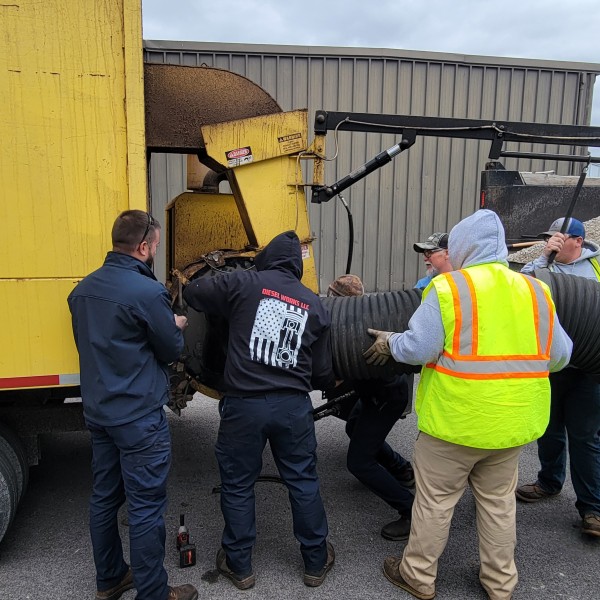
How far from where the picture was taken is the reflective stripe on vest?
227 cm

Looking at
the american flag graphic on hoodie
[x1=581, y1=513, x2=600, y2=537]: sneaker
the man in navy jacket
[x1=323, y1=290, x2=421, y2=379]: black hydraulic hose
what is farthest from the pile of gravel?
the man in navy jacket

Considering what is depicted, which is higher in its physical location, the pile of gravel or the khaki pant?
the pile of gravel

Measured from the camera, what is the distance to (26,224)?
2.41 meters

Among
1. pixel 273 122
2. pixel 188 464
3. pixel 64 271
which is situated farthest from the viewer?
pixel 188 464

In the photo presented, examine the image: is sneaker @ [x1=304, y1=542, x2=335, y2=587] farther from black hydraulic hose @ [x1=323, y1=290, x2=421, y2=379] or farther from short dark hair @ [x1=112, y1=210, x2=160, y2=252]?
short dark hair @ [x1=112, y1=210, x2=160, y2=252]

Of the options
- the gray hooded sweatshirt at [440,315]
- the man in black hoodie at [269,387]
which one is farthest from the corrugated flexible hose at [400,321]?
the gray hooded sweatshirt at [440,315]

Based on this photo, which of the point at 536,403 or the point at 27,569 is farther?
the point at 27,569

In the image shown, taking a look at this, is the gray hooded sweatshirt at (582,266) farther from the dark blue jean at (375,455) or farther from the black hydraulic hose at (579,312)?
the dark blue jean at (375,455)

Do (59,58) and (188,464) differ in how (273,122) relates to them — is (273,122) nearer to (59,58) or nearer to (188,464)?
(59,58)

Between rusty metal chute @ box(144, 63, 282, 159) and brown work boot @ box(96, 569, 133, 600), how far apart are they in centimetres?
226

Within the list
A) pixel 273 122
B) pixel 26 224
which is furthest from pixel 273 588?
pixel 273 122

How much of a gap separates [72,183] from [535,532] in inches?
123

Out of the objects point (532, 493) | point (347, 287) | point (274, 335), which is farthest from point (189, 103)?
point (532, 493)

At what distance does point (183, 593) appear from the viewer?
8.24ft
